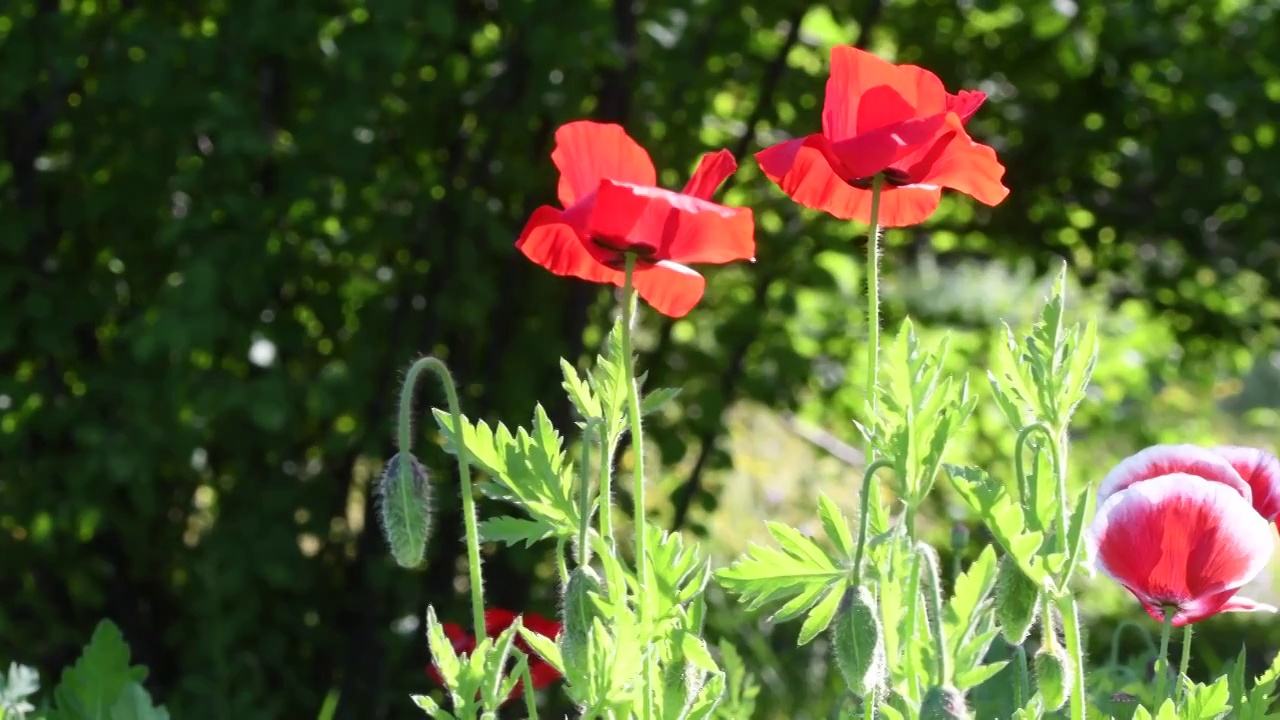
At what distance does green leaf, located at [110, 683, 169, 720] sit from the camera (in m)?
1.36

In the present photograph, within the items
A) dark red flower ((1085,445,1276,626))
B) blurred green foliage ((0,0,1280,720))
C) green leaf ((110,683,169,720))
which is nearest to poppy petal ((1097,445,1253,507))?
dark red flower ((1085,445,1276,626))

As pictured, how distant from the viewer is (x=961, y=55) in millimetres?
3084

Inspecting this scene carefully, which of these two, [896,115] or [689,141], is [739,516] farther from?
[896,115]

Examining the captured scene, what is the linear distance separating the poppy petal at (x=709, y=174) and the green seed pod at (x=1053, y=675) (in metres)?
0.37

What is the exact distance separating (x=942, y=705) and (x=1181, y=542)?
274mm

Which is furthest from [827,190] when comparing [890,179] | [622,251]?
[622,251]

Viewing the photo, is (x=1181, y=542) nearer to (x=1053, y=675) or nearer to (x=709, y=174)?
(x=1053, y=675)

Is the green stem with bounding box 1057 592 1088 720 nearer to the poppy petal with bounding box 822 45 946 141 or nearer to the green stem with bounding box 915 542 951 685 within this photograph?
the green stem with bounding box 915 542 951 685

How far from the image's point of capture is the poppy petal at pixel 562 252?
1.14 meters

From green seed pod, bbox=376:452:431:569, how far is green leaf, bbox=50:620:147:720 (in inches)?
19.4

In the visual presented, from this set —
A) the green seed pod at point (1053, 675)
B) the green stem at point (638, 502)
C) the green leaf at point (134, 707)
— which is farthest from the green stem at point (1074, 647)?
the green leaf at point (134, 707)

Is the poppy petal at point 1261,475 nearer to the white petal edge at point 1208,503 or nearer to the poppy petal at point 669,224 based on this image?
the white petal edge at point 1208,503

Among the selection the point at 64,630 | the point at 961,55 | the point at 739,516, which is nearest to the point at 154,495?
the point at 64,630

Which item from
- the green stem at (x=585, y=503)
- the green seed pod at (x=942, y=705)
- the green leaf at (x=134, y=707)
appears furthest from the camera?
the green leaf at (x=134, y=707)
